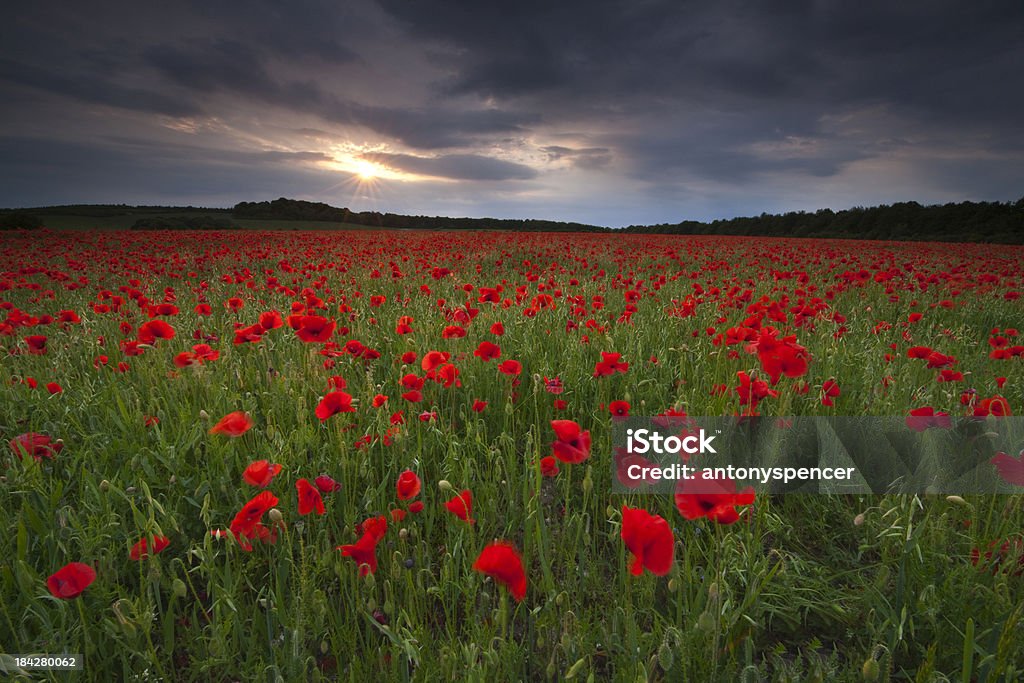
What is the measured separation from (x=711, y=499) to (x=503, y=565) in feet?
1.56

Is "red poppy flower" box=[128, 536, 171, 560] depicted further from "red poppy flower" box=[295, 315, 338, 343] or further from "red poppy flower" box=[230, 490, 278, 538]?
"red poppy flower" box=[295, 315, 338, 343]

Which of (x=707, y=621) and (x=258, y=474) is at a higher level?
(x=258, y=474)

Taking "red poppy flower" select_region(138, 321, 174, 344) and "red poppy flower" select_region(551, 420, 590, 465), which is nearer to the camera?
"red poppy flower" select_region(551, 420, 590, 465)


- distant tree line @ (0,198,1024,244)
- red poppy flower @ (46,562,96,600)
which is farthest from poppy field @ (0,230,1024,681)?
distant tree line @ (0,198,1024,244)

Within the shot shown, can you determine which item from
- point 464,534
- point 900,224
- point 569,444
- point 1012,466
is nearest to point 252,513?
point 464,534

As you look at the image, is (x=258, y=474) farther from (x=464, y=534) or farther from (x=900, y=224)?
(x=900, y=224)

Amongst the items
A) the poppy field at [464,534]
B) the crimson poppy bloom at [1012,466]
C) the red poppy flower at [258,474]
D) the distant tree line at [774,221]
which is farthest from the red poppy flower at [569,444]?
the distant tree line at [774,221]

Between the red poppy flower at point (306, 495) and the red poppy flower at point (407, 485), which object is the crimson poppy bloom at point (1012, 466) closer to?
the red poppy flower at point (407, 485)

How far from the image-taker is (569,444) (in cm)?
133

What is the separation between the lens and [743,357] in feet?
9.59

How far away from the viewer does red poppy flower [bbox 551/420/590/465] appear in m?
1.27
